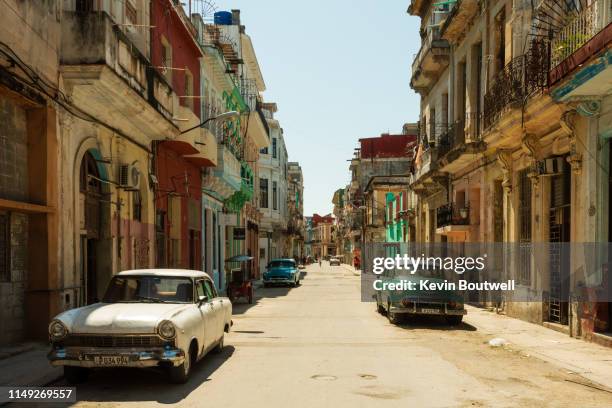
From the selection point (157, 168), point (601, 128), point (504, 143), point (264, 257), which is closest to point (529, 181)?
point (504, 143)

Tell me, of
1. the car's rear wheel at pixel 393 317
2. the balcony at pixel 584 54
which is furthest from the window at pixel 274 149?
the balcony at pixel 584 54

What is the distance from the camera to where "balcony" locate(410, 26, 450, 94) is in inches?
963

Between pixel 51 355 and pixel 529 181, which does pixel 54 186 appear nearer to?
pixel 51 355

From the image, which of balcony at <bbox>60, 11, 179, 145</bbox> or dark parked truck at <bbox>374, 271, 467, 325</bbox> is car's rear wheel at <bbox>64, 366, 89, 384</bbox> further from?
dark parked truck at <bbox>374, 271, 467, 325</bbox>

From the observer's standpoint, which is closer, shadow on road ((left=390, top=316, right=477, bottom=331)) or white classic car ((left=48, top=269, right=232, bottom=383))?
white classic car ((left=48, top=269, right=232, bottom=383))

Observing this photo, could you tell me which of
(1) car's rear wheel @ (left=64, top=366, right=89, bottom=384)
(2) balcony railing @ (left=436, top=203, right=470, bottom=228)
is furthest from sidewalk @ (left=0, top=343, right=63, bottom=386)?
(2) balcony railing @ (left=436, top=203, right=470, bottom=228)

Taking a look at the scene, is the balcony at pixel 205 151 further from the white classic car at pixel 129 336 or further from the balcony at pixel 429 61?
the white classic car at pixel 129 336

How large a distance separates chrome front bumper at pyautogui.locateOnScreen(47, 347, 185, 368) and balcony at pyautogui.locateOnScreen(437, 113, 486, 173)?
13869 mm

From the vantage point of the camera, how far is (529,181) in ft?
54.5

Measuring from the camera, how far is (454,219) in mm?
22703

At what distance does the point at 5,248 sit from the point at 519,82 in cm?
1172

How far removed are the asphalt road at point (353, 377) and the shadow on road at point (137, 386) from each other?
1 cm

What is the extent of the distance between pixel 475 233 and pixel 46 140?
15522mm

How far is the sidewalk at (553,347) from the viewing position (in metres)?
9.31
